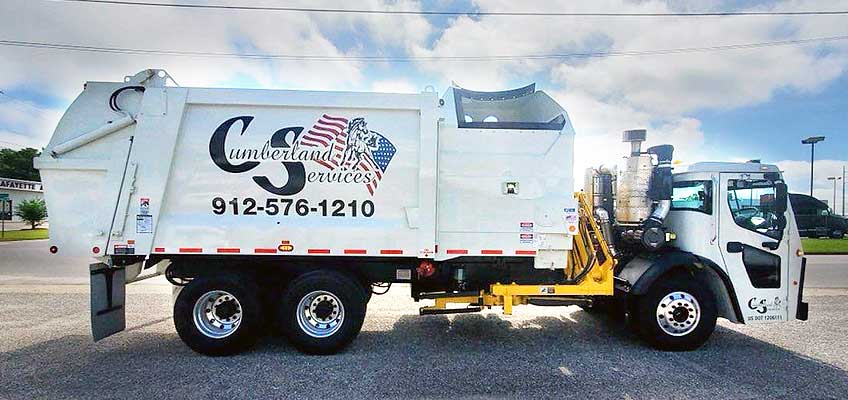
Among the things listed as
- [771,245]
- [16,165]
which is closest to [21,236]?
[771,245]

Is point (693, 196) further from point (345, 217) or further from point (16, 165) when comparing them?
point (16, 165)

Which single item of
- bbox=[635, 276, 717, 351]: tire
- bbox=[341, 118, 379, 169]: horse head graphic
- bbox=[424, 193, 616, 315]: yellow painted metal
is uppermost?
bbox=[341, 118, 379, 169]: horse head graphic

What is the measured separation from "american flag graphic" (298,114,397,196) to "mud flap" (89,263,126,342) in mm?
2675

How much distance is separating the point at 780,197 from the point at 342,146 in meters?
5.20

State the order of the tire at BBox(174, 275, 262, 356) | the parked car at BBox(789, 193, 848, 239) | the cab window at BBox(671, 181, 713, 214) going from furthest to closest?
1. the parked car at BBox(789, 193, 848, 239)
2. the cab window at BBox(671, 181, 713, 214)
3. the tire at BBox(174, 275, 262, 356)

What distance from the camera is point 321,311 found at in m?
4.99

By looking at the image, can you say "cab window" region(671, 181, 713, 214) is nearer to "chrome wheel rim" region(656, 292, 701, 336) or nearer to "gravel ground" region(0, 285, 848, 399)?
"chrome wheel rim" region(656, 292, 701, 336)

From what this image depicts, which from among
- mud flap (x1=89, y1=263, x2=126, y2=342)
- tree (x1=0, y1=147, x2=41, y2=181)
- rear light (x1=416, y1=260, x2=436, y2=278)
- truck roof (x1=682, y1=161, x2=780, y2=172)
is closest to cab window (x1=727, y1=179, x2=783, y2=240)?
truck roof (x1=682, y1=161, x2=780, y2=172)

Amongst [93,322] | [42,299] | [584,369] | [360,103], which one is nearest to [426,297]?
[584,369]

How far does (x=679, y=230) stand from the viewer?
553 centimetres

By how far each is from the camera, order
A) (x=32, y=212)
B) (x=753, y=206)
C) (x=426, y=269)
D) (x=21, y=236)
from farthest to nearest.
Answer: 1. (x=32, y=212)
2. (x=21, y=236)
3. (x=753, y=206)
4. (x=426, y=269)

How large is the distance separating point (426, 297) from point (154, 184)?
3350 mm

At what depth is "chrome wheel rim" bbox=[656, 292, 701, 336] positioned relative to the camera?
5207mm

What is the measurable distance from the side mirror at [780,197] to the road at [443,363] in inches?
66.9
